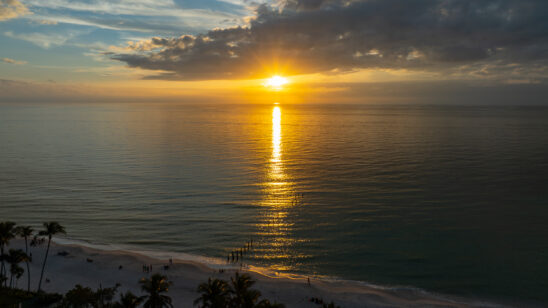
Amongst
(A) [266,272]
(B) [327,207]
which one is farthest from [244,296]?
(B) [327,207]

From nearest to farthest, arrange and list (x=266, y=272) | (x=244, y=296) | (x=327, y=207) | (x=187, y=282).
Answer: (x=244, y=296)
(x=187, y=282)
(x=266, y=272)
(x=327, y=207)

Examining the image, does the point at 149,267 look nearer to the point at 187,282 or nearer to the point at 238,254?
the point at 187,282

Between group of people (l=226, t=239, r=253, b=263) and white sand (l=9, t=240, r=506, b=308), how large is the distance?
12.0 ft

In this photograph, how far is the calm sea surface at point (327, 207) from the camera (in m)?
50.0

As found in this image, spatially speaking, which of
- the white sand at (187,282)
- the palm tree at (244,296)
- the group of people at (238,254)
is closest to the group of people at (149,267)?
the white sand at (187,282)

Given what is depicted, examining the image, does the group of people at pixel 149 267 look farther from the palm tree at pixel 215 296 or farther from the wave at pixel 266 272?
the palm tree at pixel 215 296

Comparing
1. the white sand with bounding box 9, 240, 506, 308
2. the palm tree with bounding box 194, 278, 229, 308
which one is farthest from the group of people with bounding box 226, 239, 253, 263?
the palm tree with bounding box 194, 278, 229, 308

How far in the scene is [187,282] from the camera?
4478 centimetres

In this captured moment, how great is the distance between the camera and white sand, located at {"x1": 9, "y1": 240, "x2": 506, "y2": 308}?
41.0 metres

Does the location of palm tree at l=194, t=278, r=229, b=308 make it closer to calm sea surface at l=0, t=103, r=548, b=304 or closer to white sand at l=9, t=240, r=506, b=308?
white sand at l=9, t=240, r=506, b=308

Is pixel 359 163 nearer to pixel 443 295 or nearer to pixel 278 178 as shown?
pixel 278 178

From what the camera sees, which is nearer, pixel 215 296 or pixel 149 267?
pixel 215 296

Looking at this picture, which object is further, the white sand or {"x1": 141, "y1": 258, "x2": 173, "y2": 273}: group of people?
{"x1": 141, "y1": 258, "x2": 173, "y2": 273}: group of people

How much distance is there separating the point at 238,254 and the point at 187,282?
1051cm
